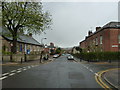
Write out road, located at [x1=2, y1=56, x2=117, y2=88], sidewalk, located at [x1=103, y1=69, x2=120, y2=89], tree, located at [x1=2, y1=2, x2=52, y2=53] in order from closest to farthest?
road, located at [x1=2, y1=56, x2=117, y2=88]
sidewalk, located at [x1=103, y1=69, x2=120, y2=89]
tree, located at [x1=2, y1=2, x2=52, y2=53]

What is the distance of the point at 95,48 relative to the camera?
4841 centimetres

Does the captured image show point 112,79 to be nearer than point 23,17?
Yes

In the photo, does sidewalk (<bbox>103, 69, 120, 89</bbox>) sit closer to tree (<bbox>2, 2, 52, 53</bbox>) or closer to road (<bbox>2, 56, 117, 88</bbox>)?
road (<bbox>2, 56, 117, 88</bbox>)

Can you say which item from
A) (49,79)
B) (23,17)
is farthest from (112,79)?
(23,17)

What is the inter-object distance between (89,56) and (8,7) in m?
→ 20.7

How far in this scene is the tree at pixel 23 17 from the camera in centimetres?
2942

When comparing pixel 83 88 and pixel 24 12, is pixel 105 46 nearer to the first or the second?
pixel 24 12

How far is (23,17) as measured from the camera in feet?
101

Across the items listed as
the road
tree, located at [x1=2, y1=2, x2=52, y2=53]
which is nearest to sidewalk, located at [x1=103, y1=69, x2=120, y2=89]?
the road

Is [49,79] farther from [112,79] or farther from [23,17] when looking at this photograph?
[23,17]

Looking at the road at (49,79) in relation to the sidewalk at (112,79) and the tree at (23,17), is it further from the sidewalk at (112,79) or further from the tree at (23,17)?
the tree at (23,17)

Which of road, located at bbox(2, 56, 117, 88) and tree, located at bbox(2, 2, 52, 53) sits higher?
tree, located at bbox(2, 2, 52, 53)

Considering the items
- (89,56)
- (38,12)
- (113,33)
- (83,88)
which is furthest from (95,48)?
(83,88)

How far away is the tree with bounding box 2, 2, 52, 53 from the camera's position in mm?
29422
